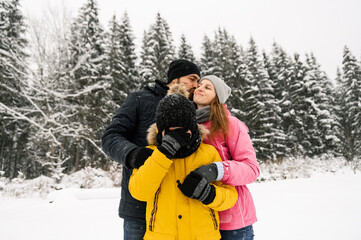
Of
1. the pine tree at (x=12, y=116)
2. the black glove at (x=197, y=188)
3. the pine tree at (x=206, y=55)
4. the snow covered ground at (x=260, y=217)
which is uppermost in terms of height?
the pine tree at (x=206, y=55)

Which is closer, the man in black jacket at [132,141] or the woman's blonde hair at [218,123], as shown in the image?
the man in black jacket at [132,141]

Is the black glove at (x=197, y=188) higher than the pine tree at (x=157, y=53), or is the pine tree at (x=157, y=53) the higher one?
the pine tree at (x=157, y=53)

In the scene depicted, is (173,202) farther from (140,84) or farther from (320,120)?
(320,120)

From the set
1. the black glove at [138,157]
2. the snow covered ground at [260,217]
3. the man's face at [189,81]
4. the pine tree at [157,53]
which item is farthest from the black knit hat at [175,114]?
the pine tree at [157,53]

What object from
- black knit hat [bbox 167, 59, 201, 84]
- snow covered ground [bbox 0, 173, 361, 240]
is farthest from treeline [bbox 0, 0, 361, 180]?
black knit hat [bbox 167, 59, 201, 84]

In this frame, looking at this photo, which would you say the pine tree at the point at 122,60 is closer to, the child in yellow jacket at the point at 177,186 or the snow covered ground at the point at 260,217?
the snow covered ground at the point at 260,217

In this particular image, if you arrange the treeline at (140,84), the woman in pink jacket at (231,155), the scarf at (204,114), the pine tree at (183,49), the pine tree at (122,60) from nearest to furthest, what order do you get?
the woman in pink jacket at (231,155) → the scarf at (204,114) → the treeline at (140,84) → the pine tree at (122,60) → the pine tree at (183,49)

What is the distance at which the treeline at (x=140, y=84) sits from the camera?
1171cm

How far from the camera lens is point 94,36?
59.6 ft

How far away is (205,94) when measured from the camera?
1861 mm

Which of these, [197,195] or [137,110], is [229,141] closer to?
[197,195]

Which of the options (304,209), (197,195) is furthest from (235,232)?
(304,209)

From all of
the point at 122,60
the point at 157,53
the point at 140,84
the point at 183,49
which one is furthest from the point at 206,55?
the point at 122,60

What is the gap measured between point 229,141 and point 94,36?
1983 centimetres
